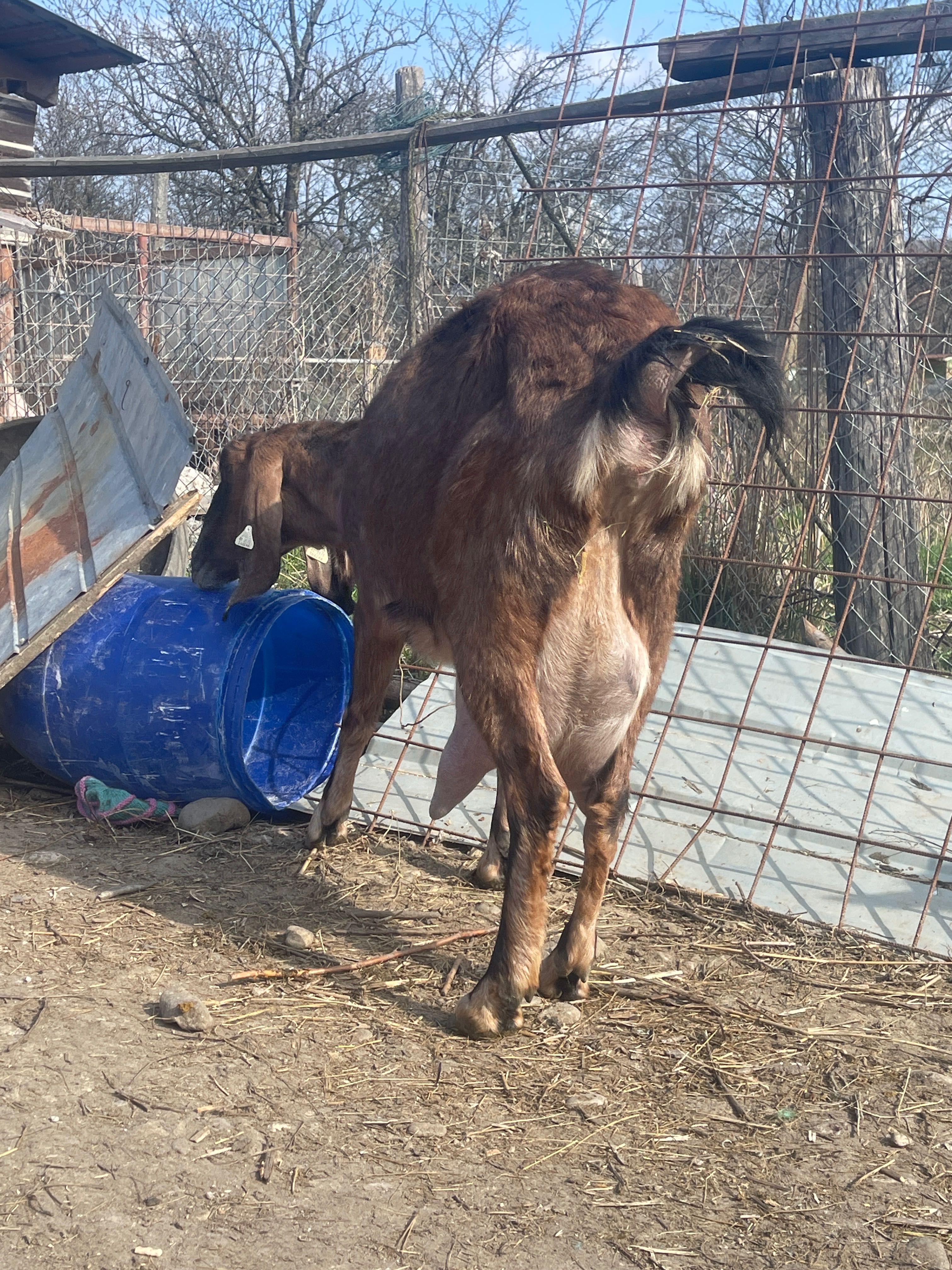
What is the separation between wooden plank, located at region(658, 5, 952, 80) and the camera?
453 cm

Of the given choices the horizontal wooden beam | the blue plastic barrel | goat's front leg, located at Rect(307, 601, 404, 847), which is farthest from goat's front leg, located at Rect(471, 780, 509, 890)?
the horizontal wooden beam

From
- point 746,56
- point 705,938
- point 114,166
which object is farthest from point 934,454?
point 114,166

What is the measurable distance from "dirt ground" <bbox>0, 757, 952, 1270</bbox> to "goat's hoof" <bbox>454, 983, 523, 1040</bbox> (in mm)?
39

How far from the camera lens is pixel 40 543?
4.63 meters

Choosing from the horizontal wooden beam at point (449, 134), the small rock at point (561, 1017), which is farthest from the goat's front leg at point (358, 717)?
the horizontal wooden beam at point (449, 134)

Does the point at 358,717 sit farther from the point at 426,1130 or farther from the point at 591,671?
the point at 426,1130

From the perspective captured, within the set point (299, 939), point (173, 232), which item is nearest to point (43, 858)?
point (299, 939)

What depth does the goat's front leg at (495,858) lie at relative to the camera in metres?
4.01

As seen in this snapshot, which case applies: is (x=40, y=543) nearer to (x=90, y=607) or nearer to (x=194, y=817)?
(x=90, y=607)

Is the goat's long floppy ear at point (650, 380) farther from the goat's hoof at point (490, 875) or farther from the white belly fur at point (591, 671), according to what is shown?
the goat's hoof at point (490, 875)

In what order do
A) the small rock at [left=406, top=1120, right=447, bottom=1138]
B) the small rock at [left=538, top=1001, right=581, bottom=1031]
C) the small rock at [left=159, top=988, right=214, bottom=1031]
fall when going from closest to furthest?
1. the small rock at [left=406, top=1120, right=447, bottom=1138]
2. the small rock at [left=159, top=988, right=214, bottom=1031]
3. the small rock at [left=538, top=1001, right=581, bottom=1031]

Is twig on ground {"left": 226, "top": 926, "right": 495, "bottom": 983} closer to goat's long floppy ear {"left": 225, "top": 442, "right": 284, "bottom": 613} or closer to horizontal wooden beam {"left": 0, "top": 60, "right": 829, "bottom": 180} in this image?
goat's long floppy ear {"left": 225, "top": 442, "right": 284, "bottom": 613}

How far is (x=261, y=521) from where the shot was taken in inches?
178

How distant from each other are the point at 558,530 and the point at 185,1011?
1504 mm
